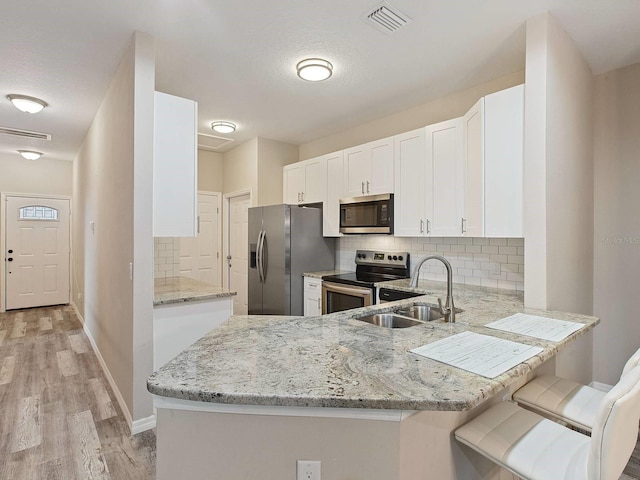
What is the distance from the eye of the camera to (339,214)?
4074 millimetres

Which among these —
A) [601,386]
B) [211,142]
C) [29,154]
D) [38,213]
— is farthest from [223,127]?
[601,386]

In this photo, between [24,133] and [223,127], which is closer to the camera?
[223,127]

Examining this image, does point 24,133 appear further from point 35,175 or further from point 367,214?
point 367,214

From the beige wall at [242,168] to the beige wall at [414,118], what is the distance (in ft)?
2.80

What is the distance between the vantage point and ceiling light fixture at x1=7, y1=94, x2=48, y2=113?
3.38 metres

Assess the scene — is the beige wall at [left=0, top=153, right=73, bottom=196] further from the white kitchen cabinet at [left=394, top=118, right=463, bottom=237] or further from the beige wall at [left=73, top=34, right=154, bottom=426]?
the white kitchen cabinet at [left=394, top=118, right=463, bottom=237]

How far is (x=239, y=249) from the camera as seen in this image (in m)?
5.38

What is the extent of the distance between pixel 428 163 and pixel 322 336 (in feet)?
7.38

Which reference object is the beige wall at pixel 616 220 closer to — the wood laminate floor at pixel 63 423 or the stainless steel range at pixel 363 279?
the wood laminate floor at pixel 63 423

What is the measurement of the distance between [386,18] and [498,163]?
120 cm

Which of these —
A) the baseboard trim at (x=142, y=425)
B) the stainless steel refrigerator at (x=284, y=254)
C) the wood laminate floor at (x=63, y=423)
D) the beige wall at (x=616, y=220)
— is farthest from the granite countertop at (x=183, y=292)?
the beige wall at (x=616, y=220)

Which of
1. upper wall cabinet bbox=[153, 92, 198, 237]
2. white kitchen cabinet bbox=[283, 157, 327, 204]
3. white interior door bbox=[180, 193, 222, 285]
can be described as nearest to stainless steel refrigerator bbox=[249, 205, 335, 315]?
white kitchen cabinet bbox=[283, 157, 327, 204]

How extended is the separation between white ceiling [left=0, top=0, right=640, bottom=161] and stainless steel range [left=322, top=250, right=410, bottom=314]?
1678 millimetres

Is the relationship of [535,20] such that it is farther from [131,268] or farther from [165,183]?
[131,268]
